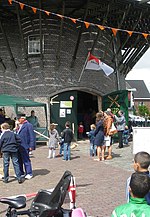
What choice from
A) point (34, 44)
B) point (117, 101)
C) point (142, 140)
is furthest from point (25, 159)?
point (34, 44)

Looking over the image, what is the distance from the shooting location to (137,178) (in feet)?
10.3

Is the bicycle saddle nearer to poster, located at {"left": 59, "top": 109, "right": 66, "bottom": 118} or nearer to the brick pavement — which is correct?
the brick pavement

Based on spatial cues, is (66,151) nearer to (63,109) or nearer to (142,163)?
(63,109)

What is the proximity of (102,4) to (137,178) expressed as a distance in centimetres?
1553

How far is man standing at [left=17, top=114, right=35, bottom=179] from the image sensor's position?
964cm

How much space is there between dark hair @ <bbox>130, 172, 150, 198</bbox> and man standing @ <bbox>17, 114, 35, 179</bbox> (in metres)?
6.76

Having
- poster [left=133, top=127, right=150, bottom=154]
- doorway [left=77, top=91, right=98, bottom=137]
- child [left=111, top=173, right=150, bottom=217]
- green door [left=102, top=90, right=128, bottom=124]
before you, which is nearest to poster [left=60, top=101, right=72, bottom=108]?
green door [left=102, top=90, right=128, bottom=124]

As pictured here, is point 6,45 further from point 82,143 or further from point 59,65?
point 82,143

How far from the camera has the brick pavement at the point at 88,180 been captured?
711cm

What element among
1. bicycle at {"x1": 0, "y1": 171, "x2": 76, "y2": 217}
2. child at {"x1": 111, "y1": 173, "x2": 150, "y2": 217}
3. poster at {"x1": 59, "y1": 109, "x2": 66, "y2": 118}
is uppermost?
poster at {"x1": 59, "y1": 109, "x2": 66, "y2": 118}

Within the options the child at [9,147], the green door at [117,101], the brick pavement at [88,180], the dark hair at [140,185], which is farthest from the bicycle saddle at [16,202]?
the green door at [117,101]

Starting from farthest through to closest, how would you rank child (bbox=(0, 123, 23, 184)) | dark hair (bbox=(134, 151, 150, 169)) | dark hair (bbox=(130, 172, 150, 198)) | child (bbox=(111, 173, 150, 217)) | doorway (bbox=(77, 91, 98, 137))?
doorway (bbox=(77, 91, 98, 137)) → child (bbox=(0, 123, 23, 184)) → dark hair (bbox=(134, 151, 150, 169)) → dark hair (bbox=(130, 172, 150, 198)) → child (bbox=(111, 173, 150, 217))

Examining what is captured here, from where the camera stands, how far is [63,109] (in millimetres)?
19656

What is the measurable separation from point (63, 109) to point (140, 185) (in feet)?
54.5
